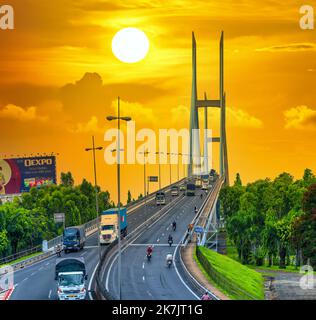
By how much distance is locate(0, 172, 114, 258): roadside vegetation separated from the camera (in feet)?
355

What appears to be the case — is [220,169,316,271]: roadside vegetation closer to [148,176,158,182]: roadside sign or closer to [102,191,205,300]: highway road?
[102,191,205,300]: highway road

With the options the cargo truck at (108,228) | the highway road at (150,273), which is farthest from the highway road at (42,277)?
the highway road at (150,273)

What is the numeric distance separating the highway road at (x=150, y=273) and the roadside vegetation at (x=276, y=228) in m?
14.5

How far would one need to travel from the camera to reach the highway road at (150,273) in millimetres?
56969

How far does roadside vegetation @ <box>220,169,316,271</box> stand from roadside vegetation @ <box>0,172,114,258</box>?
2905cm

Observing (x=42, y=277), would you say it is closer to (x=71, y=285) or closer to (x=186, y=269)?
(x=186, y=269)

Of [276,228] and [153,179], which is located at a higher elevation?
[153,179]

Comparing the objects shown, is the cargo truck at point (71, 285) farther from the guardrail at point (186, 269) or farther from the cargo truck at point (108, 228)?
the cargo truck at point (108, 228)

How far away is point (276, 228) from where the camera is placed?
118m

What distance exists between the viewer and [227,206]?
179750 mm

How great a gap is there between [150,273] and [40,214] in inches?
2857

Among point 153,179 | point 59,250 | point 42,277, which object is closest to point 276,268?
point 59,250
